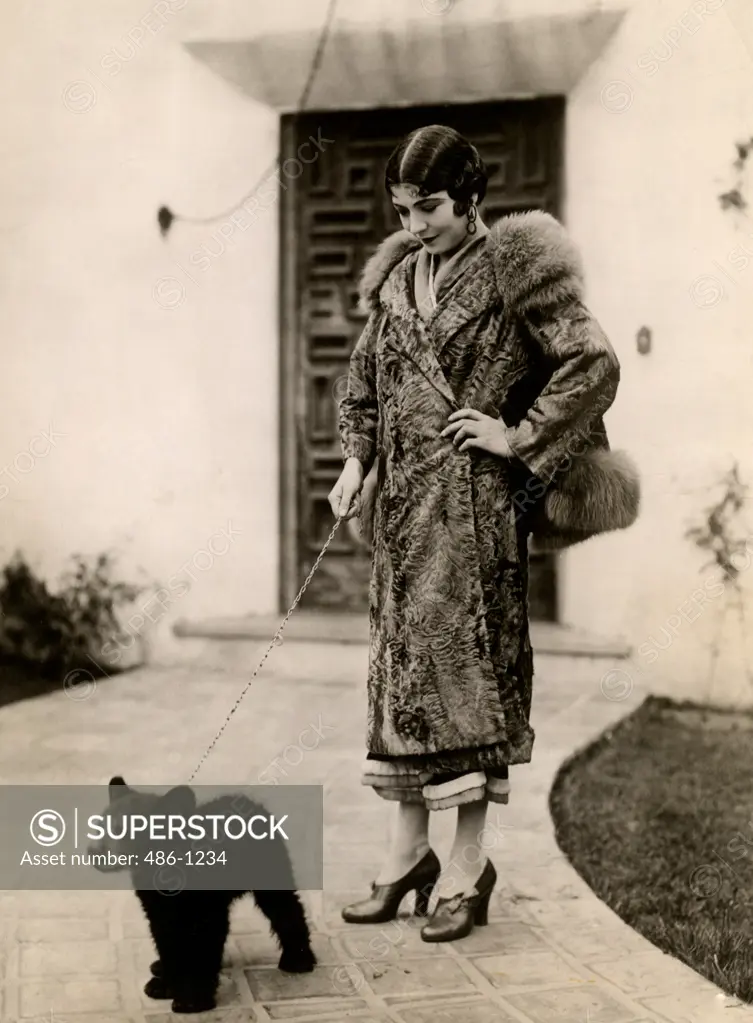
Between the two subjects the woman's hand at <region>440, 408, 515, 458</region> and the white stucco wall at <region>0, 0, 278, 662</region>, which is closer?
the woman's hand at <region>440, 408, 515, 458</region>

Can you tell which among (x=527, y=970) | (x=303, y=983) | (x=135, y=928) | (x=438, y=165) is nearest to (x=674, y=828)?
(x=527, y=970)

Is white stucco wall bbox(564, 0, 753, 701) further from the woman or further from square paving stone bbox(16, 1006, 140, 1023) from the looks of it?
square paving stone bbox(16, 1006, 140, 1023)

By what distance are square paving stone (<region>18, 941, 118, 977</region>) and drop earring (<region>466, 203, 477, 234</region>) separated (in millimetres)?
1705

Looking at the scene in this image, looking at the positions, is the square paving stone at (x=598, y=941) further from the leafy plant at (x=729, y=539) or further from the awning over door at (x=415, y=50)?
the awning over door at (x=415, y=50)

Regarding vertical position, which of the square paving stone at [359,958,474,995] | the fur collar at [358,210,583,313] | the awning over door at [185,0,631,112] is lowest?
the square paving stone at [359,958,474,995]

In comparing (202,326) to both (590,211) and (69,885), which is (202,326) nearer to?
(590,211)

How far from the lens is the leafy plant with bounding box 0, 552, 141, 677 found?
2719 mm

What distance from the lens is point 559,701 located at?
3.24 m

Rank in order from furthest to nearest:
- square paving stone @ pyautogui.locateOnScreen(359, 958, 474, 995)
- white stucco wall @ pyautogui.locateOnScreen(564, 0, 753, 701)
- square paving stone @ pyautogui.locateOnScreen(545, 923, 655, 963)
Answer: white stucco wall @ pyautogui.locateOnScreen(564, 0, 753, 701) < square paving stone @ pyautogui.locateOnScreen(545, 923, 655, 963) < square paving stone @ pyautogui.locateOnScreen(359, 958, 474, 995)

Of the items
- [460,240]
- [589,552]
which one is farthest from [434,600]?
[589,552]

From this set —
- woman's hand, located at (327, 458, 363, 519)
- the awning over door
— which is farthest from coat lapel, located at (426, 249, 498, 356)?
the awning over door

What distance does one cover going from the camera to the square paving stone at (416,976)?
2178 mm

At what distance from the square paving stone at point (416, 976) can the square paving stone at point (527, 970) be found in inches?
2.2

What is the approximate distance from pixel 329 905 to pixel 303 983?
28cm
